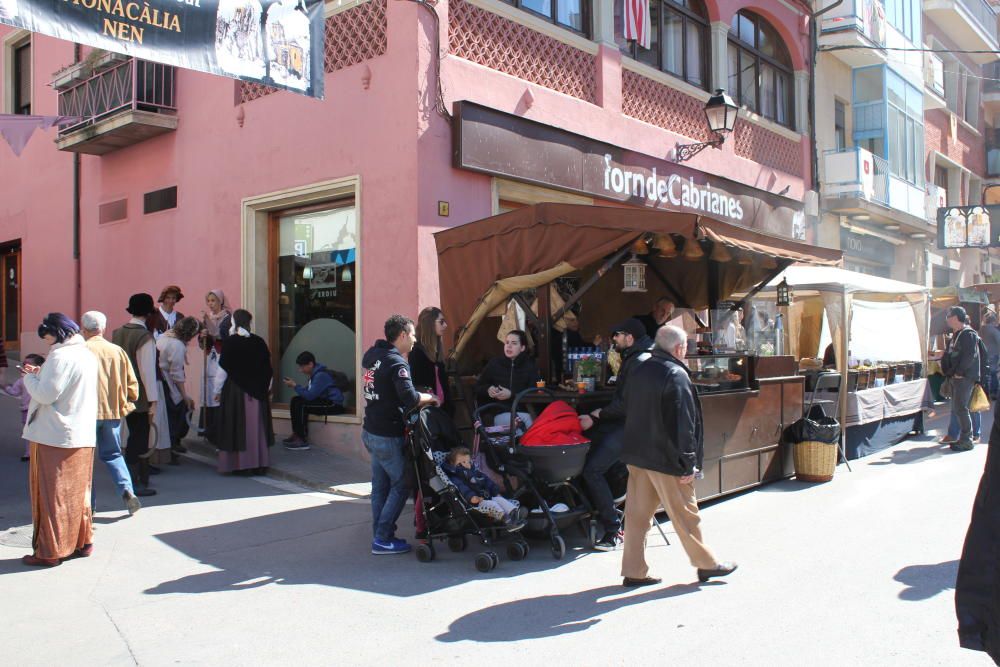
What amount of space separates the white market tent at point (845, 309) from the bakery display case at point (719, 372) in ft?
8.72

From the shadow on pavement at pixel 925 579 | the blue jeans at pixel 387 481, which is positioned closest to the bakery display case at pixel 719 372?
the shadow on pavement at pixel 925 579

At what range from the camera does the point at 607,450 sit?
6578 millimetres

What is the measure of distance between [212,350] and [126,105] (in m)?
4.80

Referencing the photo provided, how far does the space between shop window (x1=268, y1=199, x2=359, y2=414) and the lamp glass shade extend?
20.6ft

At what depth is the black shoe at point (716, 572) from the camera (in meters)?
5.39

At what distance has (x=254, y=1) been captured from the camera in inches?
313

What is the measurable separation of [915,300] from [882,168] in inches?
279

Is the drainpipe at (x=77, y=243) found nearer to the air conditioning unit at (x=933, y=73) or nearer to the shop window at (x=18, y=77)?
the shop window at (x=18, y=77)

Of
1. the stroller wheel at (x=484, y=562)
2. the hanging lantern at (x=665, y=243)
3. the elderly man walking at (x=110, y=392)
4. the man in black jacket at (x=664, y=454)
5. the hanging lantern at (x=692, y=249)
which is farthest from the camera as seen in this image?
the hanging lantern at (x=692, y=249)

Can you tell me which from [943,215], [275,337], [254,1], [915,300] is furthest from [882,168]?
[254,1]

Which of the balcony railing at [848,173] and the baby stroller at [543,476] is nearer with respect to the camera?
the baby stroller at [543,476]

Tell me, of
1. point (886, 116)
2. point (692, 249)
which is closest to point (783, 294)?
point (692, 249)

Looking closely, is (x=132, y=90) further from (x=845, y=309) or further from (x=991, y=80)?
(x=991, y=80)

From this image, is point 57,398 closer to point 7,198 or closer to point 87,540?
point 87,540
